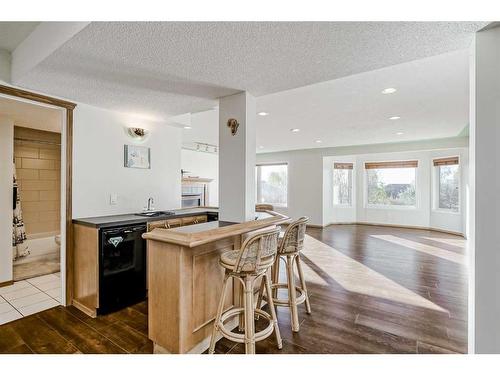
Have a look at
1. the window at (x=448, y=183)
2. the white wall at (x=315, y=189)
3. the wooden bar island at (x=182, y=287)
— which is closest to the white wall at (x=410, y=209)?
the white wall at (x=315, y=189)

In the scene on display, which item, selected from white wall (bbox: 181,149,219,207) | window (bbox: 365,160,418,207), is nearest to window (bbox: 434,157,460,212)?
window (bbox: 365,160,418,207)

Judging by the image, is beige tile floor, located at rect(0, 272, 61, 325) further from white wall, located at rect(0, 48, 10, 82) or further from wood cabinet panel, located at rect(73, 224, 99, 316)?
white wall, located at rect(0, 48, 10, 82)

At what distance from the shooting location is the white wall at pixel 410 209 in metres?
6.53

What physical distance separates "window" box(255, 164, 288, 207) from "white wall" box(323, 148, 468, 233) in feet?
4.64

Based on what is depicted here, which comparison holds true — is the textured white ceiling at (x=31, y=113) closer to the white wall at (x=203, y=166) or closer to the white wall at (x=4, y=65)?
the white wall at (x=4, y=65)

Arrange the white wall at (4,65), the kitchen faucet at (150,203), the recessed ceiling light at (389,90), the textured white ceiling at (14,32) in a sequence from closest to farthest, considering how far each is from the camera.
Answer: the textured white ceiling at (14,32) < the white wall at (4,65) < the recessed ceiling light at (389,90) < the kitchen faucet at (150,203)

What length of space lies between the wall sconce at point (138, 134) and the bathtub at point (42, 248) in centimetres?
220

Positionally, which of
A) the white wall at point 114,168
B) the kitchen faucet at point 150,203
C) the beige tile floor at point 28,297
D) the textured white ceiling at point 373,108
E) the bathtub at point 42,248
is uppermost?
the textured white ceiling at point 373,108

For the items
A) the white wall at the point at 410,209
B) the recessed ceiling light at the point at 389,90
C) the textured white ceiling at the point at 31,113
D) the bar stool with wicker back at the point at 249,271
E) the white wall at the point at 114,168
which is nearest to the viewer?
the bar stool with wicker back at the point at 249,271

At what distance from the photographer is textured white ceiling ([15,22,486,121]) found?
1.46 metres

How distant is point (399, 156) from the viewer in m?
7.85
